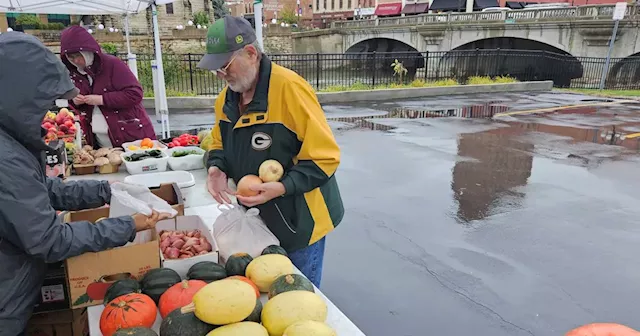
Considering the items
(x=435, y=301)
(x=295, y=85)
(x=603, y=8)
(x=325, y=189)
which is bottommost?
(x=435, y=301)

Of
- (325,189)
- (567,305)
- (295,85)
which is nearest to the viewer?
(295,85)

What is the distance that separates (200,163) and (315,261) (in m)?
2.56

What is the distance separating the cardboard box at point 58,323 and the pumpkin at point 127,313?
0.61 m

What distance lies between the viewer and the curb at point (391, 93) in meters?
13.7

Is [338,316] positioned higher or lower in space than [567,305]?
higher

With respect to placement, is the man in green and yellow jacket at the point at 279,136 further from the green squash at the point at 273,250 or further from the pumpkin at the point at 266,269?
the pumpkin at the point at 266,269

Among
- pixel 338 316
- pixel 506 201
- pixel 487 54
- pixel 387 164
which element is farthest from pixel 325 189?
pixel 487 54

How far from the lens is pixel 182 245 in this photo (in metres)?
2.38

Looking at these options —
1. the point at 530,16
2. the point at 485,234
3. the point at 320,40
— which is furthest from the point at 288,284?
the point at 320,40

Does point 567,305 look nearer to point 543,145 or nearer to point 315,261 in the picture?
point 315,261

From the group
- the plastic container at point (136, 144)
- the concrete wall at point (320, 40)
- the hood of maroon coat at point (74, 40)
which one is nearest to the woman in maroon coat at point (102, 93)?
the hood of maroon coat at point (74, 40)

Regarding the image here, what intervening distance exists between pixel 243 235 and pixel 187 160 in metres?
2.54

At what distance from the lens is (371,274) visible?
440 centimetres

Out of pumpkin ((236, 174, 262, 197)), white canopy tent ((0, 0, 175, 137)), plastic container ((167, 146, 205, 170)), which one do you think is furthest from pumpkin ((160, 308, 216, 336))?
white canopy tent ((0, 0, 175, 137))
